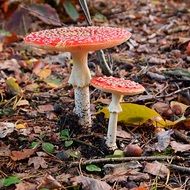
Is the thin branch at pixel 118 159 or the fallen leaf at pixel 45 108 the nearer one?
the thin branch at pixel 118 159

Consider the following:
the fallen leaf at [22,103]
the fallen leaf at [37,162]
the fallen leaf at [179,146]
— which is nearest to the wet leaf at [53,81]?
the fallen leaf at [22,103]

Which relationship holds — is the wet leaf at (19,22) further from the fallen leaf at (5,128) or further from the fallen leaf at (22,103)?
the fallen leaf at (5,128)

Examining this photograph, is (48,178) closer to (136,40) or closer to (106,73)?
(106,73)

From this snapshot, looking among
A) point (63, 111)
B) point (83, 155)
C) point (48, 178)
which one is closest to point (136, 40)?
point (63, 111)

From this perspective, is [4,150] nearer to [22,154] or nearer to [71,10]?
[22,154]

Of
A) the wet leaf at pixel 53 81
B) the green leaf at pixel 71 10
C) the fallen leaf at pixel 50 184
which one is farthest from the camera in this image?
the green leaf at pixel 71 10

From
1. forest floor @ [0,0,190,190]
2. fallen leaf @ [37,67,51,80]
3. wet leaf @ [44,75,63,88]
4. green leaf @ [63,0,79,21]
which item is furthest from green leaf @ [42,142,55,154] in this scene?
green leaf @ [63,0,79,21]
